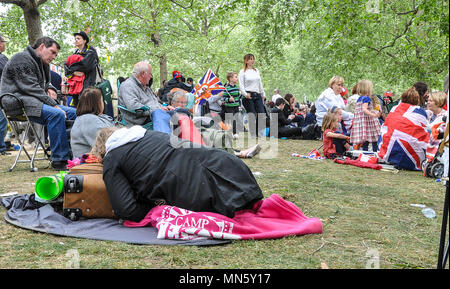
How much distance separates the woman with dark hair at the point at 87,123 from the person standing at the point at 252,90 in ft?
20.9

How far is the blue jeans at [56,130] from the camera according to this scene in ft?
21.0

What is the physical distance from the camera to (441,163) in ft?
22.5

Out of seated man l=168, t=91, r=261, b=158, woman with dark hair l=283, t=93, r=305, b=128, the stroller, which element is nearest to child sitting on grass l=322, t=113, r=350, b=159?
seated man l=168, t=91, r=261, b=158

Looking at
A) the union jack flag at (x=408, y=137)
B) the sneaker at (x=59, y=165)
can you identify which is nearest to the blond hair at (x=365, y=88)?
the union jack flag at (x=408, y=137)

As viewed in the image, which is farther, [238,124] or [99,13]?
[99,13]

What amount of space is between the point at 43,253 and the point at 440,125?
17.9ft

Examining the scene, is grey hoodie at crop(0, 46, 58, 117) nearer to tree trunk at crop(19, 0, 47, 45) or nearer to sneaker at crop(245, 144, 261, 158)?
sneaker at crop(245, 144, 261, 158)

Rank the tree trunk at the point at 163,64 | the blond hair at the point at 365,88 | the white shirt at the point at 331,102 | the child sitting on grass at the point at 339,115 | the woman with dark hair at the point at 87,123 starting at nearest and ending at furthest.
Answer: the woman with dark hair at the point at 87,123, the blond hair at the point at 365,88, the child sitting on grass at the point at 339,115, the white shirt at the point at 331,102, the tree trunk at the point at 163,64

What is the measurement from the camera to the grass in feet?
9.60

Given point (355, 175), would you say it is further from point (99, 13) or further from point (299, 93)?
point (299, 93)

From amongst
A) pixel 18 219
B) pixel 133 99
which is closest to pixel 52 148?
pixel 133 99

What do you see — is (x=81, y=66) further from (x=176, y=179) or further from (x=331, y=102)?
(x=331, y=102)

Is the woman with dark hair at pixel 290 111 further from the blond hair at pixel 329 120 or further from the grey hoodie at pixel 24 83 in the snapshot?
the grey hoodie at pixel 24 83

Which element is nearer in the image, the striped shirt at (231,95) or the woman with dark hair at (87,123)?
the woman with dark hair at (87,123)
